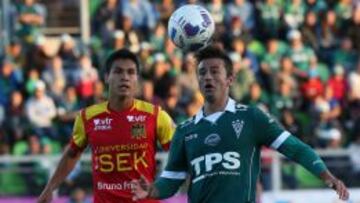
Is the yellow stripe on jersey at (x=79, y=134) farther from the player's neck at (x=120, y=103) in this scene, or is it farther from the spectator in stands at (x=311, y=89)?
the spectator in stands at (x=311, y=89)

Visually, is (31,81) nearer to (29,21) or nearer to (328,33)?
(29,21)

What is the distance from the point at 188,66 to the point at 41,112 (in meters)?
2.62

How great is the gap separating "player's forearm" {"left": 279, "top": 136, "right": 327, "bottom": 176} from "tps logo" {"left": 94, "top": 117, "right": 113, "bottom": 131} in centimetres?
231

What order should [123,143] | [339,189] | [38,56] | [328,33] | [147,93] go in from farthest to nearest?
[328,33] → [38,56] → [147,93] → [123,143] → [339,189]

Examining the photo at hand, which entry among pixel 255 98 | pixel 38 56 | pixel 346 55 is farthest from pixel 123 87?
pixel 346 55

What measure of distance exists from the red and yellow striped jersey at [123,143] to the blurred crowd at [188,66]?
7603mm

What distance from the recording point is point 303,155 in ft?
26.7

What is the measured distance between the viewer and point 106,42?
20578 millimetres

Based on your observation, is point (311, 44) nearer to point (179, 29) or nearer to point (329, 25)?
point (329, 25)

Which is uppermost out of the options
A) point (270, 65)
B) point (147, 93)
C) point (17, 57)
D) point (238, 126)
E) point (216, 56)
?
point (216, 56)

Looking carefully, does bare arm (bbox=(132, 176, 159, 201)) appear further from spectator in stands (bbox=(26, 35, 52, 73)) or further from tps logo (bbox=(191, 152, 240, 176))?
spectator in stands (bbox=(26, 35, 52, 73))

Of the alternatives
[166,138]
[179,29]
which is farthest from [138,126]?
[179,29]

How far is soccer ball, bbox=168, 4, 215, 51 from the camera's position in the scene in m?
10.6

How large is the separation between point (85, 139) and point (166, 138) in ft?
2.38
